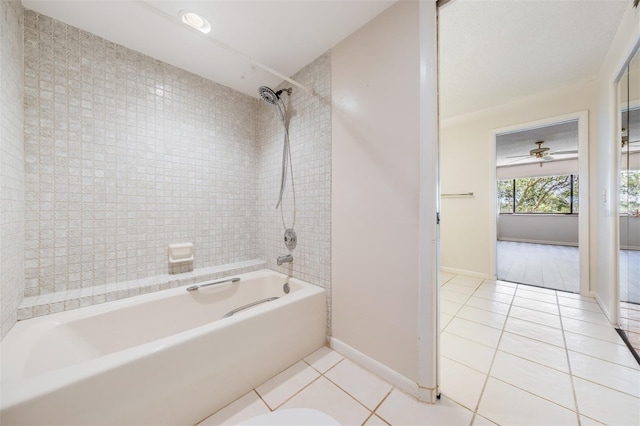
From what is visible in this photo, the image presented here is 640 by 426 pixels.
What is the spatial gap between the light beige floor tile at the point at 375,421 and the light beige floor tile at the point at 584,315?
81.8 inches

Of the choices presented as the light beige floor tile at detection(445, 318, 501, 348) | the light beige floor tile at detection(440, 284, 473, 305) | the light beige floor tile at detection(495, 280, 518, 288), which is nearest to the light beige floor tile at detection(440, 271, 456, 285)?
the light beige floor tile at detection(440, 284, 473, 305)

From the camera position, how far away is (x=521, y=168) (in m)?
6.43

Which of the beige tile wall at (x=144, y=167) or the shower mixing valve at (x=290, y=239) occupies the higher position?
the beige tile wall at (x=144, y=167)

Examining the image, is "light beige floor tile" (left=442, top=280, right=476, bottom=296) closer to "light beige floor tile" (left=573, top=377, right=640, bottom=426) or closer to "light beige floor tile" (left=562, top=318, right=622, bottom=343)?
"light beige floor tile" (left=562, top=318, right=622, bottom=343)

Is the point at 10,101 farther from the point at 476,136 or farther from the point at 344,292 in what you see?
the point at 476,136

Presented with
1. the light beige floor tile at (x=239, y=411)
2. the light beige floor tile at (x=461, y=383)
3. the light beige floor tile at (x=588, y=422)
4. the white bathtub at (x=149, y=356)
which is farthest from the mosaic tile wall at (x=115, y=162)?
the light beige floor tile at (x=588, y=422)

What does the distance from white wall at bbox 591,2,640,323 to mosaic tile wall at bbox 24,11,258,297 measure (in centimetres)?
307

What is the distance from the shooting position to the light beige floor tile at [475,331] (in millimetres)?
1597

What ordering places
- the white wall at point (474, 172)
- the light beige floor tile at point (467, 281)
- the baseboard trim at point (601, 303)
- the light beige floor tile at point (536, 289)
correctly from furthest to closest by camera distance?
1. the light beige floor tile at point (467, 281)
2. the white wall at point (474, 172)
3. the light beige floor tile at point (536, 289)
4. the baseboard trim at point (601, 303)

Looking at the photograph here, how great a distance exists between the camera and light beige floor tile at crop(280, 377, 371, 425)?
1022 mm

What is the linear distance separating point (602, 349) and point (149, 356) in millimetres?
2671

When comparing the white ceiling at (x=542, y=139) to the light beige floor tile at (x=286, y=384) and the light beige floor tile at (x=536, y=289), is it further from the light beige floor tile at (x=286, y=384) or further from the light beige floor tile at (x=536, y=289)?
the light beige floor tile at (x=286, y=384)

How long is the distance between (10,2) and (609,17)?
3.63 meters

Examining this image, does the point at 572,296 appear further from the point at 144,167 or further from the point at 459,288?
the point at 144,167
